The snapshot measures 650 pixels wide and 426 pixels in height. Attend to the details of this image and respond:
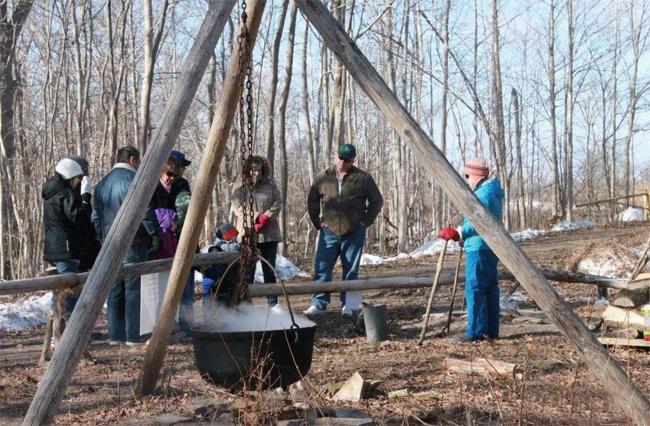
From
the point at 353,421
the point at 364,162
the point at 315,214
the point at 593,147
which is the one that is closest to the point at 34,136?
the point at 364,162

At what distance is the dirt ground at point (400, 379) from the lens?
481cm

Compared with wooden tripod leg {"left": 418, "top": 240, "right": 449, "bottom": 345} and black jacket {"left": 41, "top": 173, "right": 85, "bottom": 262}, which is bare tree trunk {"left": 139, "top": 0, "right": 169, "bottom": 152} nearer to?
black jacket {"left": 41, "top": 173, "right": 85, "bottom": 262}

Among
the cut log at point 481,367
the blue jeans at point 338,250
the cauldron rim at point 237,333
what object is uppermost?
the blue jeans at point 338,250

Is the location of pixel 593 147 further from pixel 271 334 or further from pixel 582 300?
pixel 271 334

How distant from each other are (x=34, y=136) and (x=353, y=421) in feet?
82.7

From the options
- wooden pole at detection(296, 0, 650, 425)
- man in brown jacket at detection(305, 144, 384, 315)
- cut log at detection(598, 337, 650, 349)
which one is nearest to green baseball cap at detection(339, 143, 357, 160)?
man in brown jacket at detection(305, 144, 384, 315)

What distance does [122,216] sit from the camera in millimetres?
4656

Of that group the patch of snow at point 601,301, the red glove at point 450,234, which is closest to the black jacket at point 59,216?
the red glove at point 450,234

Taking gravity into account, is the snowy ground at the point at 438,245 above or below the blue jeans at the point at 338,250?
below

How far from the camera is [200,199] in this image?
5457 mm

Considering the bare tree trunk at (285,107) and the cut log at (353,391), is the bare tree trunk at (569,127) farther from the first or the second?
the cut log at (353,391)

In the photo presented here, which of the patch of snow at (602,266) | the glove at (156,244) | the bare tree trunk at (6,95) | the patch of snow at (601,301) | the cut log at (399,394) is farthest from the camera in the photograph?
the bare tree trunk at (6,95)

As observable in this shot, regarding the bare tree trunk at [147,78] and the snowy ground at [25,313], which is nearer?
the snowy ground at [25,313]

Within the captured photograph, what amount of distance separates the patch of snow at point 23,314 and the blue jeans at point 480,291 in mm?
5921
